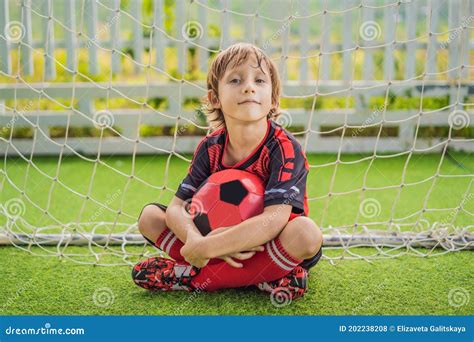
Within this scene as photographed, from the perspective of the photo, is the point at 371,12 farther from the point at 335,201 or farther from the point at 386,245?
the point at 386,245

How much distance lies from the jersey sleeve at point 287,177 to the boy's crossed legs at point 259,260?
0.20ft

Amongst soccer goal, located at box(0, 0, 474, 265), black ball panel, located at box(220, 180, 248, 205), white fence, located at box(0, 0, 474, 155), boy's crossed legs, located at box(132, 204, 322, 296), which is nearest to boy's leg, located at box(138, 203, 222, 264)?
boy's crossed legs, located at box(132, 204, 322, 296)

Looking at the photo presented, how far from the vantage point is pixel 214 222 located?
1603mm

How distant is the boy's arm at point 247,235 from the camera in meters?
1.56

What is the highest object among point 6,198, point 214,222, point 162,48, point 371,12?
point 371,12

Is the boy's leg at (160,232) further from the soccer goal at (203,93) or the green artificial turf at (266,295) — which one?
the soccer goal at (203,93)

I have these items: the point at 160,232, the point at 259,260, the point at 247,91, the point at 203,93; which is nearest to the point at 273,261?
the point at 259,260

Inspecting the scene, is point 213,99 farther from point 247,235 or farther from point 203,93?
point 203,93

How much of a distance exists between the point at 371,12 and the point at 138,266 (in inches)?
104

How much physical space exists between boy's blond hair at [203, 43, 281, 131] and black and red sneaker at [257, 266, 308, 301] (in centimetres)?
46

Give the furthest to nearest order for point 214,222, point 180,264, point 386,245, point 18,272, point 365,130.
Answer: point 365,130
point 386,245
point 18,272
point 180,264
point 214,222

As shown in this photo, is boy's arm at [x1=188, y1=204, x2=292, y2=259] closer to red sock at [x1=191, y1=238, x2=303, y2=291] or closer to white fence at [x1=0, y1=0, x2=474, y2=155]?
red sock at [x1=191, y1=238, x2=303, y2=291]

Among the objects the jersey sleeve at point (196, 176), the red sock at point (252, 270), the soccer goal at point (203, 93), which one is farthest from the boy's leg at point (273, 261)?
the soccer goal at point (203, 93)

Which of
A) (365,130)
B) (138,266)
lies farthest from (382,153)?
(138,266)
